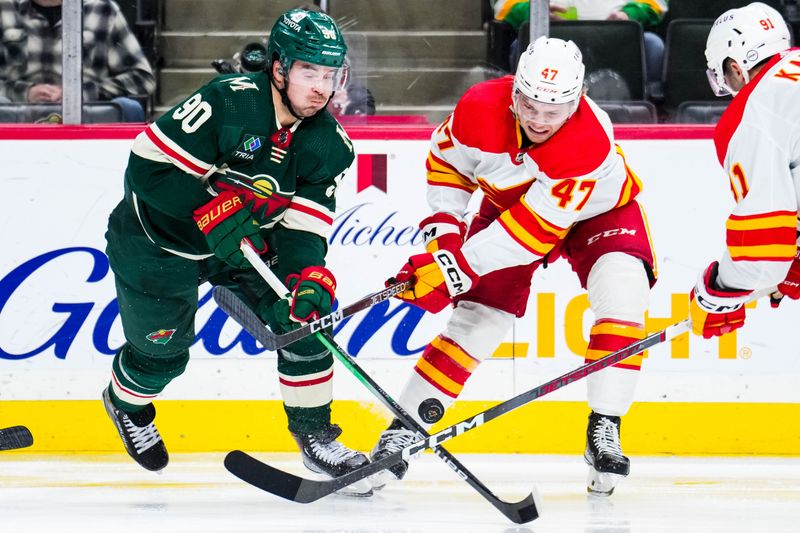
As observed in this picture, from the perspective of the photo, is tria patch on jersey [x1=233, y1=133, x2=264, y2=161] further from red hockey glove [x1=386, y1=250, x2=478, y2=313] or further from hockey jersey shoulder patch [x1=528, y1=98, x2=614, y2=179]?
hockey jersey shoulder patch [x1=528, y1=98, x2=614, y2=179]

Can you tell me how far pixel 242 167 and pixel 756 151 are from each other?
1.20m

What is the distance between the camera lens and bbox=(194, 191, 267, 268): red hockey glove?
2.77 m

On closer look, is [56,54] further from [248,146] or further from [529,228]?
[529,228]

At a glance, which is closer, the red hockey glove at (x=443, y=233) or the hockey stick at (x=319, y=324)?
the hockey stick at (x=319, y=324)

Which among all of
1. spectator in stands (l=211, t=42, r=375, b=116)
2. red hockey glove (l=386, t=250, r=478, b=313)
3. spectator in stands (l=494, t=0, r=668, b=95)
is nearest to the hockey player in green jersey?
red hockey glove (l=386, t=250, r=478, b=313)

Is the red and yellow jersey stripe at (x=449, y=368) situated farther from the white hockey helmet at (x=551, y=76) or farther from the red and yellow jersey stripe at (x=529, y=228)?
the white hockey helmet at (x=551, y=76)

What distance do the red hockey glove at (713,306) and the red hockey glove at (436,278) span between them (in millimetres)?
544

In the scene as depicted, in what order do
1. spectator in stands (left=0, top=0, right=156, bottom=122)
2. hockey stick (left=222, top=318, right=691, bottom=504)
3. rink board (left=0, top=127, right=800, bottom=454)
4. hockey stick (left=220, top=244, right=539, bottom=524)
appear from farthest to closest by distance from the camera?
1. spectator in stands (left=0, top=0, right=156, bottom=122)
2. rink board (left=0, top=127, right=800, bottom=454)
3. hockey stick (left=222, top=318, right=691, bottom=504)
4. hockey stick (left=220, top=244, right=539, bottom=524)

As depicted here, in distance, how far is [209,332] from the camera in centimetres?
389

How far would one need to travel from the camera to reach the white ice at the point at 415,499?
8.16ft

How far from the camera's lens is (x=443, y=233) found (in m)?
3.07

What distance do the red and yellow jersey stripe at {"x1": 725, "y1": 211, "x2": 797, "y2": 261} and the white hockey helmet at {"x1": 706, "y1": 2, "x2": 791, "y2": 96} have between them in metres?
0.38

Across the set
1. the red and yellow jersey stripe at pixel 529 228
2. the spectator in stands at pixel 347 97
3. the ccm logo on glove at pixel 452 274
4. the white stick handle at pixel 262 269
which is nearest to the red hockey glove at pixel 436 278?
the ccm logo on glove at pixel 452 274

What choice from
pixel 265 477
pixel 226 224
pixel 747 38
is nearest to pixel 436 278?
pixel 226 224
